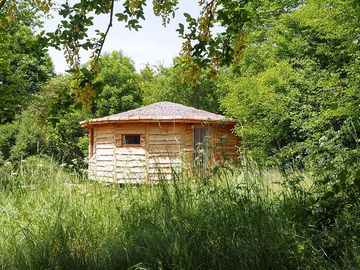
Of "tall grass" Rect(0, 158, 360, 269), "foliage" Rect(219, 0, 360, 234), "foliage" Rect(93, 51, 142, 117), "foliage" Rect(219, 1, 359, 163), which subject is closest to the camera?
"tall grass" Rect(0, 158, 360, 269)

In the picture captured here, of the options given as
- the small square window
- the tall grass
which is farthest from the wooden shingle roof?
the tall grass

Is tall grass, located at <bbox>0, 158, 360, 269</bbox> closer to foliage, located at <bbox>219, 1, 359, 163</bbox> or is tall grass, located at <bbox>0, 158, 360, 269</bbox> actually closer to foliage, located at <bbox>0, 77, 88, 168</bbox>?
foliage, located at <bbox>219, 1, 359, 163</bbox>

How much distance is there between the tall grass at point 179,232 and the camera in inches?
118

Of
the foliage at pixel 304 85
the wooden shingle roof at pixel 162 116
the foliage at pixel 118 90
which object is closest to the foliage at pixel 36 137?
the foliage at pixel 118 90

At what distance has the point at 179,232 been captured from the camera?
3316 millimetres

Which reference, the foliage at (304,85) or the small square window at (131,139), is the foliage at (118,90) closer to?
the small square window at (131,139)

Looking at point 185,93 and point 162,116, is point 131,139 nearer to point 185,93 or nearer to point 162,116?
point 162,116

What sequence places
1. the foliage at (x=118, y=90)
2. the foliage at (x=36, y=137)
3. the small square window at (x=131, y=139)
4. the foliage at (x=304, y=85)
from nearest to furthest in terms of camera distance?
Result: the foliage at (x=304, y=85), the small square window at (x=131, y=139), the foliage at (x=36, y=137), the foliage at (x=118, y=90)

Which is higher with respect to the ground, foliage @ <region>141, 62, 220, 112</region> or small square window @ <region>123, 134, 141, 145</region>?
foliage @ <region>141, 62, 220, 112</region>

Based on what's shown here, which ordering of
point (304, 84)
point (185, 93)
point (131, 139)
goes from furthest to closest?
1. point (185, 93)
2. point (131, 139)
3. point (304, 84)

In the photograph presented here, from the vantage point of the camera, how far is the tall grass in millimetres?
3010

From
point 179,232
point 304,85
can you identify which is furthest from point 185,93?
point 179,232

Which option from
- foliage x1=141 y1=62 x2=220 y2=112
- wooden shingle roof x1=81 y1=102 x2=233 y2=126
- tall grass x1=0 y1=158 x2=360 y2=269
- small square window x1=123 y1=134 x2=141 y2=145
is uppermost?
foliage x1=141 y1=62 x2=220 y2=112

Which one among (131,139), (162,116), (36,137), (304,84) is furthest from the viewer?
(36,137)
